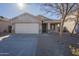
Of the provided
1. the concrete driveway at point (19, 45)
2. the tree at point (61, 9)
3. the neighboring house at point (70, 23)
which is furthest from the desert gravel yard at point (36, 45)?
the tree at point (61, 9)

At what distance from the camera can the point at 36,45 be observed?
6.65 m

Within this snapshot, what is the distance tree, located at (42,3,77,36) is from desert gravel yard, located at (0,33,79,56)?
0.22 meters

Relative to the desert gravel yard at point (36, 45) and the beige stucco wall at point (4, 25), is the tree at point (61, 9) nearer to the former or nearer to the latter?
the desert gravel yard at point (36, 45)

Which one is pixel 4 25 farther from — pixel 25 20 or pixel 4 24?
pixel 25 20

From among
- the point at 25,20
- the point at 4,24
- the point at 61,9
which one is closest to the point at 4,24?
the point at 4,24

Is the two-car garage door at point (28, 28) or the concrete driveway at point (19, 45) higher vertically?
the two-car garage door at point (28, 28)

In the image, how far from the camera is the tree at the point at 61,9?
21.6 ft

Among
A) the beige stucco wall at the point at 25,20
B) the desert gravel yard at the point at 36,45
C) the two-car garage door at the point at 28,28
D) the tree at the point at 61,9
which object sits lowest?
the desert gravel yard at the point at 36,45

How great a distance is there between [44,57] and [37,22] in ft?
1.67

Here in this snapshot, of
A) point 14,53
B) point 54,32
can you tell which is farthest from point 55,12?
point 14,53

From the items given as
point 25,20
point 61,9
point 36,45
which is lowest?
point 36,45

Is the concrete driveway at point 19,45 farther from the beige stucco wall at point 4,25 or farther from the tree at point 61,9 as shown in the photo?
the tree at point 61,9

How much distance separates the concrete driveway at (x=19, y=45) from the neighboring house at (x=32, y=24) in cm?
9

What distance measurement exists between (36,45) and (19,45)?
0.79 ft
